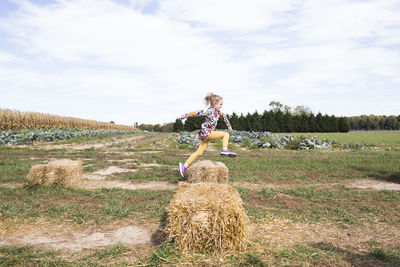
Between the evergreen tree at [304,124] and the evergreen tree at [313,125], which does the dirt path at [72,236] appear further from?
the evergreen tree at [313,125]

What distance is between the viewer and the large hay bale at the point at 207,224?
392 cm

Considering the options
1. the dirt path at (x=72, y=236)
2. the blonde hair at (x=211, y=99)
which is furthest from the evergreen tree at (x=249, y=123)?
the dirt path at (x=72, y=236)

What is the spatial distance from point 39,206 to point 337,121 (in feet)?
210

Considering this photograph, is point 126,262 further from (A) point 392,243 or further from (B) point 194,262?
(A) point 392,243

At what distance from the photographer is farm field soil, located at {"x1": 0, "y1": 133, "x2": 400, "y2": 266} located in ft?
12.6

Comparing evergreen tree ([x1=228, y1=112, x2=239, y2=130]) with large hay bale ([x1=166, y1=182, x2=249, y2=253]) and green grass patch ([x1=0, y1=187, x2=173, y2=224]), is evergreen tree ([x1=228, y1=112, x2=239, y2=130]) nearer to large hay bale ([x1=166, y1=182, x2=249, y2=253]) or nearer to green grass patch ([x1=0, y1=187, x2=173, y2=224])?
green grass patch ([x1=0, y1=187, x2=173, y2=224])

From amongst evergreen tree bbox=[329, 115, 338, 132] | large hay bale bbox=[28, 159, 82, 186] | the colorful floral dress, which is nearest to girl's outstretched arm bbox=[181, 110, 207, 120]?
the colorful floral dress

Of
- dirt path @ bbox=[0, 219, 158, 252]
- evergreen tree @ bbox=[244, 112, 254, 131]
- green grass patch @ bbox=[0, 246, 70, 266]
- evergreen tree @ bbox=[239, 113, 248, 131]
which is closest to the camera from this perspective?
green grass patch @ bbox=[0, 246, 70, 266]

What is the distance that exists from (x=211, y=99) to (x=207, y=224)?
5.21 m

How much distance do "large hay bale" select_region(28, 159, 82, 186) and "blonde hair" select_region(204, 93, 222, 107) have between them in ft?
14.4

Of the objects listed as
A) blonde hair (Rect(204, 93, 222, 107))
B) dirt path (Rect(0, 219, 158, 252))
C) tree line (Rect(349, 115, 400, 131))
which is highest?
tree line (Rect(349, 115, 400, 131))

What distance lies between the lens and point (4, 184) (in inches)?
344

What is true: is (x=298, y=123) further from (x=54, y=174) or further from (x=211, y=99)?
(x=54, y=174)

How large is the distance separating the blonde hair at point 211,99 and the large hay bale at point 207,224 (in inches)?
187
